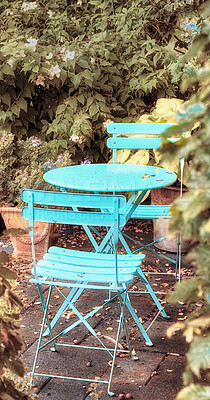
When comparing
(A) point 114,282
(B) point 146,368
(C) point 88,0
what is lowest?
(B) point 146,368

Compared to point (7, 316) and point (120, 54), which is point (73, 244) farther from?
point (7, 316)

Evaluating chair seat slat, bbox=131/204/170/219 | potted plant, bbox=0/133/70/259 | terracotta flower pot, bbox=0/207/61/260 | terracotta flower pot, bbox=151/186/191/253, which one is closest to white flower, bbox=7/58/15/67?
potted plant, bbox=0/133/70/259

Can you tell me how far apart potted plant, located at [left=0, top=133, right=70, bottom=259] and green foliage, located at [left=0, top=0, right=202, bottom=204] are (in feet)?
0.07

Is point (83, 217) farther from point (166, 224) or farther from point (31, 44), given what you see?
point (31, 44)

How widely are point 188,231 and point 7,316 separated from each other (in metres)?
0.94

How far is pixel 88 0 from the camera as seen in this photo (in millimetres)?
6734

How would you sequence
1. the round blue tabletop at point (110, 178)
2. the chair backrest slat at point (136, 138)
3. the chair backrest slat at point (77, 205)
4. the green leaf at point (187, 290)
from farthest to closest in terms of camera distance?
the chair backrest slat at point (136, 138) < the round blue tabletop at point (110, 178) < the chair backrest slat at point (77, 205) < the green leaf at point (187, 290)

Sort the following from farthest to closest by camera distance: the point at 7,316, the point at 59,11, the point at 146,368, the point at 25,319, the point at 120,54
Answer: the point at 59,11
the point at 120,54
the point at 25,319
the point at 146,368
the point at 7,316

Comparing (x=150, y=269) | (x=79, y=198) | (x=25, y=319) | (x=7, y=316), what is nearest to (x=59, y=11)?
(x=150, y=269)

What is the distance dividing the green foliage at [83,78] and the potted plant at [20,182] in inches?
0.8

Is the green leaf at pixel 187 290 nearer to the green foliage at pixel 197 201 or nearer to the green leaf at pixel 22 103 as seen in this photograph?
the green foliage at pixel 197 201

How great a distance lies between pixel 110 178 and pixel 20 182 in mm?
1512

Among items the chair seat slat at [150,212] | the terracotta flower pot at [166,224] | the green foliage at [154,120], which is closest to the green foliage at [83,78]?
the green foliage at [154,120]

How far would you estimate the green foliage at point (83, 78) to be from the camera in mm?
5305
